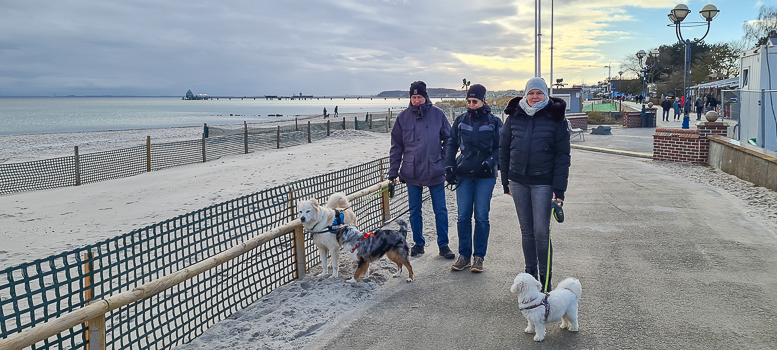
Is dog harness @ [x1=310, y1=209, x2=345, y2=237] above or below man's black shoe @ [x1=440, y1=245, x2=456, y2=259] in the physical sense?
above

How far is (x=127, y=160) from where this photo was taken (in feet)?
61.6

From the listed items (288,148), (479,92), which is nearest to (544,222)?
(479,92)

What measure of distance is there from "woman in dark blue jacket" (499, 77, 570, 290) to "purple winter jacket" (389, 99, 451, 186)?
126cm

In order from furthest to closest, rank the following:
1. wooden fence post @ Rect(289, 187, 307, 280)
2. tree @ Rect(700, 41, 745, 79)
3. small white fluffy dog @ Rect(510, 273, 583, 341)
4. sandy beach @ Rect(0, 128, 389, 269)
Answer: tree @ Rect(700, 41, 745, 79) → sandy beach @ Rect(0, 128, 389, 269) → wooden fence post @ Rect(289, 187, 307, 280) → small white fluffy dog @ Rect(510, 273, 583, 341)

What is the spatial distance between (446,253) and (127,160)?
1598 cm

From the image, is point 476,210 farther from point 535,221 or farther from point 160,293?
point 160,293

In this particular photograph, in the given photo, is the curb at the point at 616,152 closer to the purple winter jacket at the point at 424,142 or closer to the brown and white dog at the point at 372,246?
the purple winter jacket at the point at 424,142

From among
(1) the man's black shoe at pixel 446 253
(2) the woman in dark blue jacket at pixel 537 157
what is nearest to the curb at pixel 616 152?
(1) the man's black shoe at pixel 446 253

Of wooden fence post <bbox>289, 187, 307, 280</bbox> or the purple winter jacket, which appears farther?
the purple winter jacket

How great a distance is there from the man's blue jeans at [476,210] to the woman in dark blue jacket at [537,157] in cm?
70

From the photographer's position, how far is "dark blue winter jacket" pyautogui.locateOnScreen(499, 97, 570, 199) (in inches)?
177

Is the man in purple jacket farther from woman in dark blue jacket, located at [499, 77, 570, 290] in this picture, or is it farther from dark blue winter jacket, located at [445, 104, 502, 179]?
woman in dark blue jacket, located at [499, 77, 570, 290]

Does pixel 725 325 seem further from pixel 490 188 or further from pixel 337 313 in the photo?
pixel 337 313

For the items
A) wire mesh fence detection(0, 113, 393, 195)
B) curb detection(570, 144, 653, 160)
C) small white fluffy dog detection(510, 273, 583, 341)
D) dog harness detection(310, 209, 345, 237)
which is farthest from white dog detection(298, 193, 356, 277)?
wire mesh fence detection(0, 113, 393, 195)
